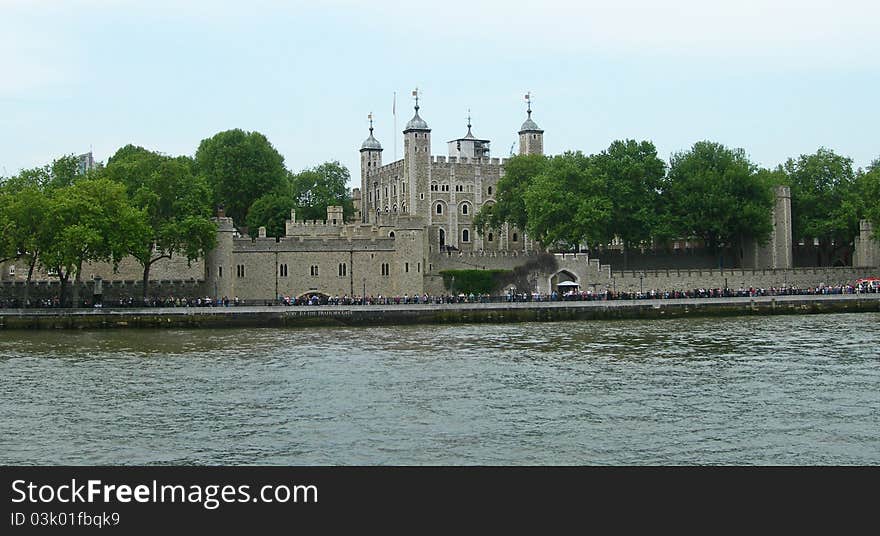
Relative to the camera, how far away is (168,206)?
178ft

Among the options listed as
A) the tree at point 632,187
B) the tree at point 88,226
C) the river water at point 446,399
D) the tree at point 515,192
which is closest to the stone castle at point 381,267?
the tree at point 632,187

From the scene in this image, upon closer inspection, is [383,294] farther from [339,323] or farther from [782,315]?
[782,315]

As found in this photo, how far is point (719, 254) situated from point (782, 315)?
651 inches

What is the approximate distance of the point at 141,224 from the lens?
50.8 metres

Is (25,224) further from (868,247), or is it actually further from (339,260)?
(868,247)

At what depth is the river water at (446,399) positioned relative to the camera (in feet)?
69.8

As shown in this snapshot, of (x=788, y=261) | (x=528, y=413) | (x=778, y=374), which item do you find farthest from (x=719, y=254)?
(x=528, y=413)

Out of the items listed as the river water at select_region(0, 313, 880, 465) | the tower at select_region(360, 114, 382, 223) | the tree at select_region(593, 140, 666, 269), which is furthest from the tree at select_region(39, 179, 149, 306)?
the tower at select_region(360, 114, 382, 223)

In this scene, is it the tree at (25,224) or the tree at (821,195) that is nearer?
the tree at (25,224)

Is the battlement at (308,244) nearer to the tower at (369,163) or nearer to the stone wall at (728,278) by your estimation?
the stone wall at (728,278)

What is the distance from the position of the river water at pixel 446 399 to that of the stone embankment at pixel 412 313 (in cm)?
532

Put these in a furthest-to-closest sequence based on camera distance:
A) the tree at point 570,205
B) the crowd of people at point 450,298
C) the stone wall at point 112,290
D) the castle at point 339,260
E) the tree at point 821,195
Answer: the tree at point 821,195, the tree at point 570,205, the castle at point 339,260, the stone wall at point 112,290, the crowd of people at point 450,298

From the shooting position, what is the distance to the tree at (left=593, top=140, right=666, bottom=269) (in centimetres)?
6444

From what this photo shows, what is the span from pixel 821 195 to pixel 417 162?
2751 centimetres
